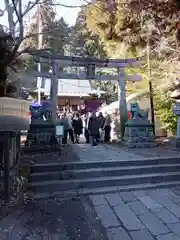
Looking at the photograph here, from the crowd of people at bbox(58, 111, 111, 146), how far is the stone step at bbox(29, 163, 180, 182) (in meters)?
3.44

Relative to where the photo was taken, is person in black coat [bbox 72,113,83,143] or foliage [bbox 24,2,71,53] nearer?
foliage [bbox 24,2,71,53]

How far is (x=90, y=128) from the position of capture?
8914 millimetres

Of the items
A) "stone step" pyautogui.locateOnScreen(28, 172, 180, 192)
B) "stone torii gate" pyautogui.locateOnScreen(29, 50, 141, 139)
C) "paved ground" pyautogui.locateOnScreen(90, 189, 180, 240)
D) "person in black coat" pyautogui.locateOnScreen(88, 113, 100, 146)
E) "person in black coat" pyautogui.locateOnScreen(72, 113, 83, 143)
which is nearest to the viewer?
"paved ground" pyautogui.locateOnScreen(90, 189, 180, 240)

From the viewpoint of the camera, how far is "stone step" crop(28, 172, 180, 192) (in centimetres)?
482

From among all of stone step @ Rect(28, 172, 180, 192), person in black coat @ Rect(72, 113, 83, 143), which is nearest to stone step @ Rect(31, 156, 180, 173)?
stone step @ Rect(28, 172, 180, 192)

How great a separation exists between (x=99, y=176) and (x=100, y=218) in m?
1.73

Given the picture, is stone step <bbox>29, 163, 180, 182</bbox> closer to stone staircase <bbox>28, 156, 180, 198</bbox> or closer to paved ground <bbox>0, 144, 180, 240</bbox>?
stone staircase <bbox>28, 156, 180, 198</bbox>

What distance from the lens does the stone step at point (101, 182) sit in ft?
15.8

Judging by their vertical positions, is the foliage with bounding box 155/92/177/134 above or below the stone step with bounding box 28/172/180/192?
above

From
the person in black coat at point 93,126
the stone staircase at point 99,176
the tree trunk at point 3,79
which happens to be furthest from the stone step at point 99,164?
the person in black coat at point 93,126

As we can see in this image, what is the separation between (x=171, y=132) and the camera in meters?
11.5

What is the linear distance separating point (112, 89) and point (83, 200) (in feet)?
55.0

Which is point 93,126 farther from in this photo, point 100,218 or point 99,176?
point 100,218

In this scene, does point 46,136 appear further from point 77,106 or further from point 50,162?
point 77,106
